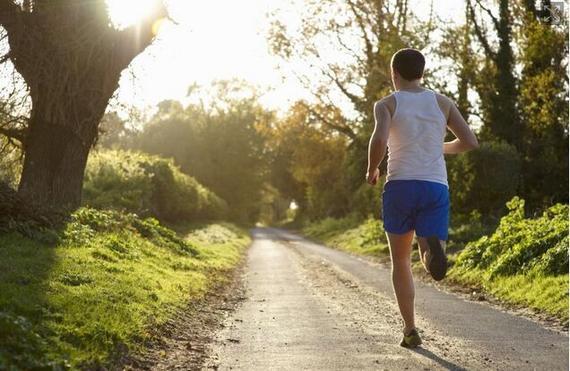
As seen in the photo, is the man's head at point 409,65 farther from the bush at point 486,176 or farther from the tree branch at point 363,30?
the tree branch at point 363,30

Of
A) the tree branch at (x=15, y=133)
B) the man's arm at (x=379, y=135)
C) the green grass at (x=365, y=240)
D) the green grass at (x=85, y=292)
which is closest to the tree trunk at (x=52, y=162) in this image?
the tree branch at (x=15, y=133)

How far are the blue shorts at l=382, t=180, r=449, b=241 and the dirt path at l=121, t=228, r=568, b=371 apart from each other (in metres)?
1.00

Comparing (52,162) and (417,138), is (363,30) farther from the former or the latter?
(417,138)

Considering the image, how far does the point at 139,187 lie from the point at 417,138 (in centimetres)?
2121

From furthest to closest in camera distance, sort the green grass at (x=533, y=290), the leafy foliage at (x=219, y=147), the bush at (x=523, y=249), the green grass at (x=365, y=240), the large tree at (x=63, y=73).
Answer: the leafy foliage at (x=219, y=147) < the green grass at (x=365, y=240) < the large tree at (x=63, y=73) < the bush at (x=523, y=249) < the green grass at (x=533, y=290)

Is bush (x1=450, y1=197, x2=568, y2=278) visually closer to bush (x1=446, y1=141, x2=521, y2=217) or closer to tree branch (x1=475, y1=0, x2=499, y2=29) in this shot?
bush (x1=446, y1=141, x2=521, y2=217)

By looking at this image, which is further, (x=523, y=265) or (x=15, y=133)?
(x=15, y=133)

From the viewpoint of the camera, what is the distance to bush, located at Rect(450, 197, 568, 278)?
1034 cm

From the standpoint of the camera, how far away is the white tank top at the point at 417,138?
5008 mm

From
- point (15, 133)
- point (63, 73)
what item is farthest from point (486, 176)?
point (15, 133)

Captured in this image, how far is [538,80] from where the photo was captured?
21609 mm

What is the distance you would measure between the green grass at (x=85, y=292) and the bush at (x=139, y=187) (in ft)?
20.6

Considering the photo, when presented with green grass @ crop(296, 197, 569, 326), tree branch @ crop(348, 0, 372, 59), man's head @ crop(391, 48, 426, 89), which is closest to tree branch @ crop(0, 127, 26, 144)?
green grass @ crop(296, 197, 569, 326)

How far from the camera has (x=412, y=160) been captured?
16.4 ft
